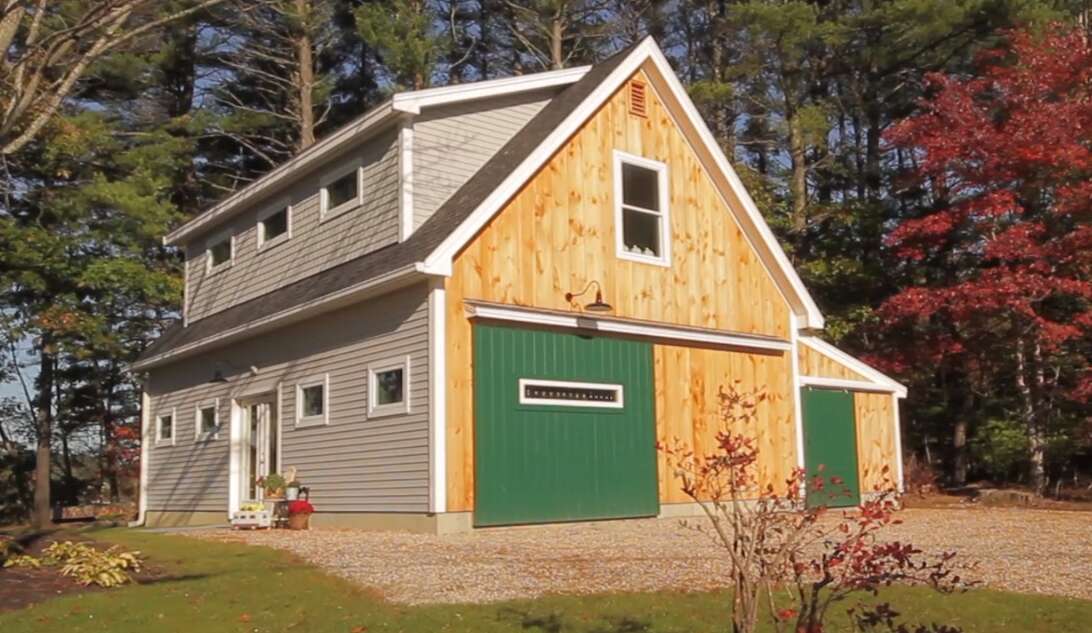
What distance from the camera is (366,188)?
50.9ft

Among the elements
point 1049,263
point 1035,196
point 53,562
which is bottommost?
point 53,562

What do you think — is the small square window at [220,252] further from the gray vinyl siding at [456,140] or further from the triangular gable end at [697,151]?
the triangular gable end at [697,151]

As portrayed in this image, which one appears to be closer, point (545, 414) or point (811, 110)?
point (545, 414)

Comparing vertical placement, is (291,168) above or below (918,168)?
below

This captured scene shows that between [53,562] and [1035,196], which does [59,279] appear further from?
[1035,196]

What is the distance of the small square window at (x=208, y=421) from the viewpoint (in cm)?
1850

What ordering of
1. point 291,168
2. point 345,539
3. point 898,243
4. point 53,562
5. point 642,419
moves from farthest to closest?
point 898,243 → point 291,168 → point 642,419 → point 345,539 → point 53,562

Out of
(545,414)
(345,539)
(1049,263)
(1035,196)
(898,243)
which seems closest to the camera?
(345,539)

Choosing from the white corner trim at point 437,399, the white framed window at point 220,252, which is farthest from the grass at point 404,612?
the white framed window at point 220,252

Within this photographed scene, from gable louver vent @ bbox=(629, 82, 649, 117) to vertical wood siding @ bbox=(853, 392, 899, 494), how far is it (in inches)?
256

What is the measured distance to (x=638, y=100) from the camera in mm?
16109

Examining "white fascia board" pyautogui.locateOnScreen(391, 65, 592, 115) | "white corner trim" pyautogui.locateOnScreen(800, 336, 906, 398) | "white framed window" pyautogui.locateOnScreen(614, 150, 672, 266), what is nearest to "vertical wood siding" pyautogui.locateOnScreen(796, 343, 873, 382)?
"white corner trim" pyautogui.locateOnScreen(800, 336, 906, 398)

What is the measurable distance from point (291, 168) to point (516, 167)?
4.62 meters

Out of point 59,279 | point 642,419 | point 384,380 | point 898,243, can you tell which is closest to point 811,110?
point 898,243
